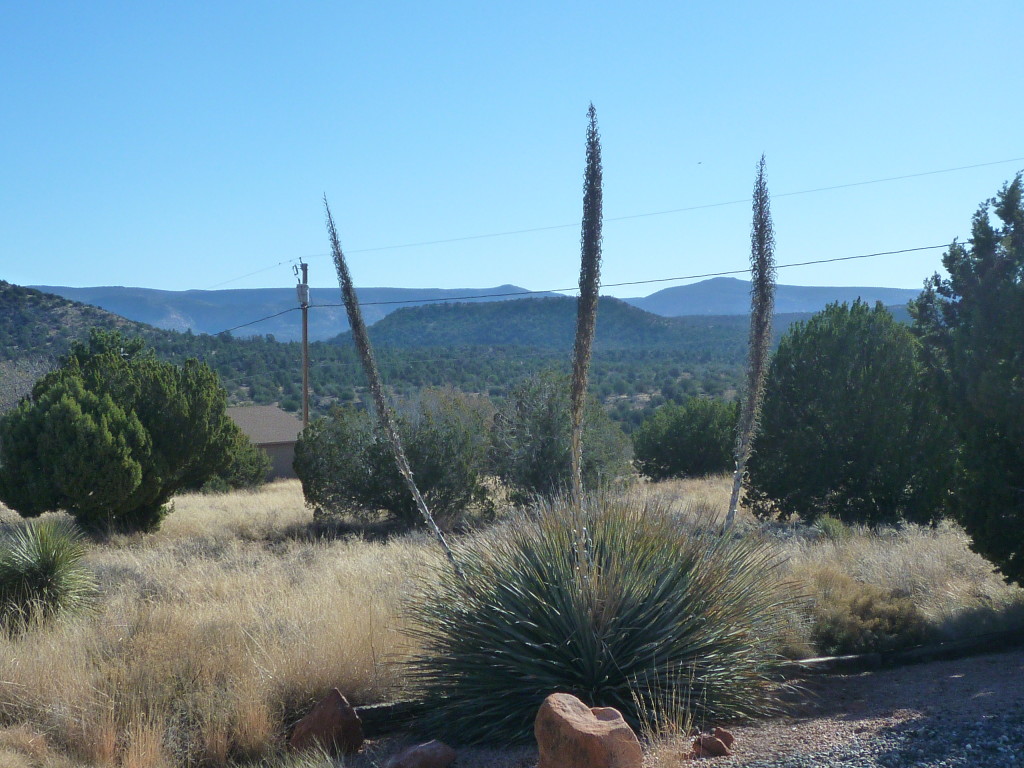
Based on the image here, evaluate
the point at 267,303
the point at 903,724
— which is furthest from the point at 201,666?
the point at 267,303

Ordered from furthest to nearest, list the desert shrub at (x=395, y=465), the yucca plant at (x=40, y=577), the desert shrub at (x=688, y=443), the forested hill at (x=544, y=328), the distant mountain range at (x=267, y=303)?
the distant mountain range at (x=267, y=303), the forested hill at (x=544, y=328), the desert shrub at (x=688, y=443), the desert shrub at (x=395, y=465), the yucca plant at (x=40, y=577)

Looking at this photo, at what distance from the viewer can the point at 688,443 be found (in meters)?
35.3

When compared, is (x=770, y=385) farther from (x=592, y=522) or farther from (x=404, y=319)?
(x=404, y=319)

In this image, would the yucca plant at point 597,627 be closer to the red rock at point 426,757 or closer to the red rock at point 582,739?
the red rock at point 426,757

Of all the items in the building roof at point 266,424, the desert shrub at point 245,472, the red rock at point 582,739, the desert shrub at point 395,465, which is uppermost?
the red rock at point 582,739

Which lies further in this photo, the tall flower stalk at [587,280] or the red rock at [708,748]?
the tall flower stalk at [587,280]

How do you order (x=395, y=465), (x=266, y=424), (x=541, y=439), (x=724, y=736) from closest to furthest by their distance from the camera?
1. (x=724, y=736)
2. (x=395, y=465)
3. (x=541, y=439)
4. (x=266, y=424)

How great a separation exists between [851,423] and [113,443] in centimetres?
1500

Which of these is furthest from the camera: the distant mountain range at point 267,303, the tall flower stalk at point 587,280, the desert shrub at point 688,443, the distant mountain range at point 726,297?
the distant mountain range at point 267,303

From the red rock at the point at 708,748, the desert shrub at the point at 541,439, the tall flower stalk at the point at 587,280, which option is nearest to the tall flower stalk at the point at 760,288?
the tall flower stalk at the point at 587,280

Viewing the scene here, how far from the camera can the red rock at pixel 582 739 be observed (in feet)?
13.6

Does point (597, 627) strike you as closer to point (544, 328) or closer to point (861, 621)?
point (861, 621)

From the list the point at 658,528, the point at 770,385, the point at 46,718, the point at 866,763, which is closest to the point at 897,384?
the point at 770,385

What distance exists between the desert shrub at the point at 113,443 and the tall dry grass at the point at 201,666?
335 inches
